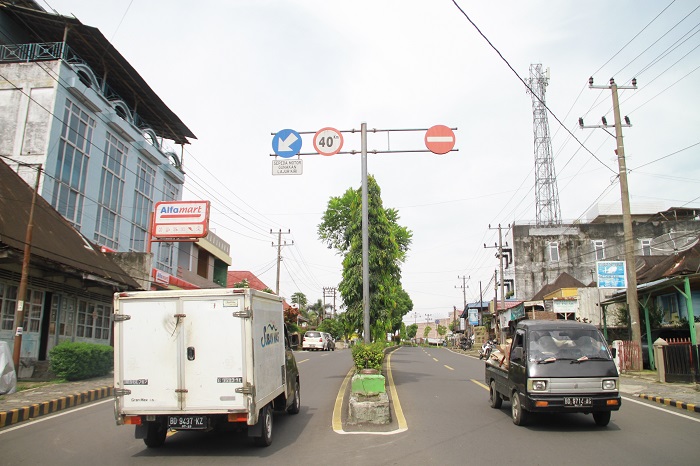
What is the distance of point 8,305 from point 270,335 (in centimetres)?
1279

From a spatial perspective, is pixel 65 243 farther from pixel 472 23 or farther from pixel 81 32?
pixel 472 23

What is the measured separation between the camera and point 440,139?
11.5m

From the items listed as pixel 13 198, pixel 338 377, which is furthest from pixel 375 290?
pixel 13 198

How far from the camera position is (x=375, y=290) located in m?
17.3

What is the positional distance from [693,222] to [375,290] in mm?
44997

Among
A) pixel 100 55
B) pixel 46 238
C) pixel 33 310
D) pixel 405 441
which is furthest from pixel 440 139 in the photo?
pixel 100 55

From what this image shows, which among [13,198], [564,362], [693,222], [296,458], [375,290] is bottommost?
[296,458]

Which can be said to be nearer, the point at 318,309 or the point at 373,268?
the point at 373,268

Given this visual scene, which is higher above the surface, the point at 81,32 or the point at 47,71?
the point at 81,32

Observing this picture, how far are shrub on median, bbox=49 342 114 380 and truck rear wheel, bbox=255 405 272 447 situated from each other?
1012 centimetres

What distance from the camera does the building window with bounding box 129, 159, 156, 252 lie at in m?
30.7

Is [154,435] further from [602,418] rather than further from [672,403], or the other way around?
[672,403]

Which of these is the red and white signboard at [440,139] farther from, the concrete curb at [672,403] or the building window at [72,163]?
the building window at [72,163]

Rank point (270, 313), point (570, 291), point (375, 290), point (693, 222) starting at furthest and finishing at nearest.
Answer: point (693, 222)
point (570, 291)
point (375, 290)
point (270, 313)
